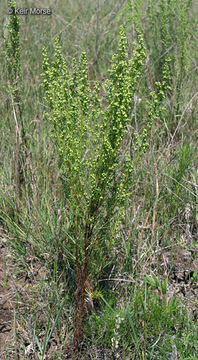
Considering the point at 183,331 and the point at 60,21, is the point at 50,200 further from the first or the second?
the point at 60,21

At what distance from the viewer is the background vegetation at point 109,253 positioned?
6.73 ft

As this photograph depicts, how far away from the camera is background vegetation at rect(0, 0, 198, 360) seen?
2.05 metres

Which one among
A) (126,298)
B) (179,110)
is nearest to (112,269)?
(126,298)

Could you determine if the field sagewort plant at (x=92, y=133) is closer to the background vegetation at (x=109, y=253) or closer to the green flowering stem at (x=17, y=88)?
the background vegetation at (x=109, y=253)

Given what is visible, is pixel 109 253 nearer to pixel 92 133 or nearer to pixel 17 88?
pixel 92 133

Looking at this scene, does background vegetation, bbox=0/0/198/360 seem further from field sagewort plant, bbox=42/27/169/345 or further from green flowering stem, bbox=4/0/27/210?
field sagewort plant, bbox=42/27/169/345

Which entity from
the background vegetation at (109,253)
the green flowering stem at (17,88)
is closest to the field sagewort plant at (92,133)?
the background vegetation at (109,253)

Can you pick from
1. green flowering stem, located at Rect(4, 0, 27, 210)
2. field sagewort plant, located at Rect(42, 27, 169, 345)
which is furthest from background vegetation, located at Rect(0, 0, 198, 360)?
field sagewort plant, located at Rect(42, 27, 169, 345)

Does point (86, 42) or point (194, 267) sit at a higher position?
point (86, 42)

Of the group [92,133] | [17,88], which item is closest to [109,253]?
[92,133]

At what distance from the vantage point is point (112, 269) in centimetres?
231

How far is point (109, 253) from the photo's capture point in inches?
93.2

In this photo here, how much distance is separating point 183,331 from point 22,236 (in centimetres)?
116

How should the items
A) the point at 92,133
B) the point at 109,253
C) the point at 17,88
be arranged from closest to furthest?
the point at 92,133, the point at 109,253, the point at 17,88
